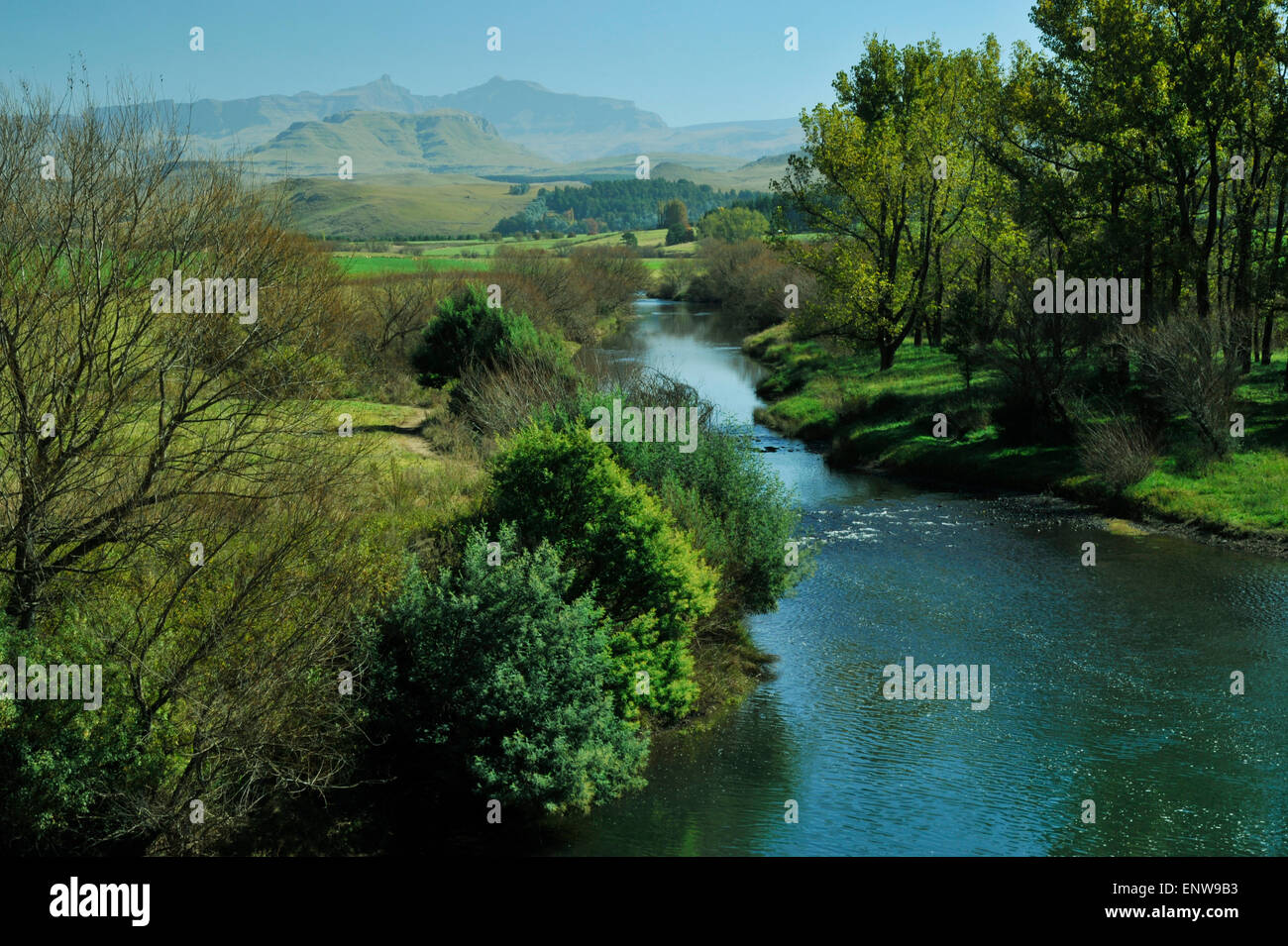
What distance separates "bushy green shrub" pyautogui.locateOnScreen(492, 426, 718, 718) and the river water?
2.22 meters

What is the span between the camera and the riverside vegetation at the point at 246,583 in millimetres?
14883

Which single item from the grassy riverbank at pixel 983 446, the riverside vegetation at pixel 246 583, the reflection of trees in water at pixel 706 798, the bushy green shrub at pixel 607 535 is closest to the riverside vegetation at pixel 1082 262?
the grassy riverbank at pixel 983 446

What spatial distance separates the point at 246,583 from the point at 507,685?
13.0 feet

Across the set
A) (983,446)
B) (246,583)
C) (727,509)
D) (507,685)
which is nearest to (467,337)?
(983,446)

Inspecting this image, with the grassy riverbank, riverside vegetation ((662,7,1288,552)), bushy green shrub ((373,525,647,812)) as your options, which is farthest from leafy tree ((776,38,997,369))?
bushy green shrub ((373,525,647,812))

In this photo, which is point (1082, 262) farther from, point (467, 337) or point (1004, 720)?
point (1004, 720)

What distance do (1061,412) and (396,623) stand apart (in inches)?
1210

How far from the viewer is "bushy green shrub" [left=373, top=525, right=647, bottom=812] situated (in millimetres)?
16109

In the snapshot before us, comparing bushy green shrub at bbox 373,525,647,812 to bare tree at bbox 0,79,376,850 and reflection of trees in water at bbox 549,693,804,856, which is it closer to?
reflection of trees in water at bbox 549,693,804,856

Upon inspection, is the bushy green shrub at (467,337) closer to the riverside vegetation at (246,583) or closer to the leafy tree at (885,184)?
the leafy tree at (885,184)

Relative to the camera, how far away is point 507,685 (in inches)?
637

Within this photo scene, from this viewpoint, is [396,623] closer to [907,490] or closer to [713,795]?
[713,795]
